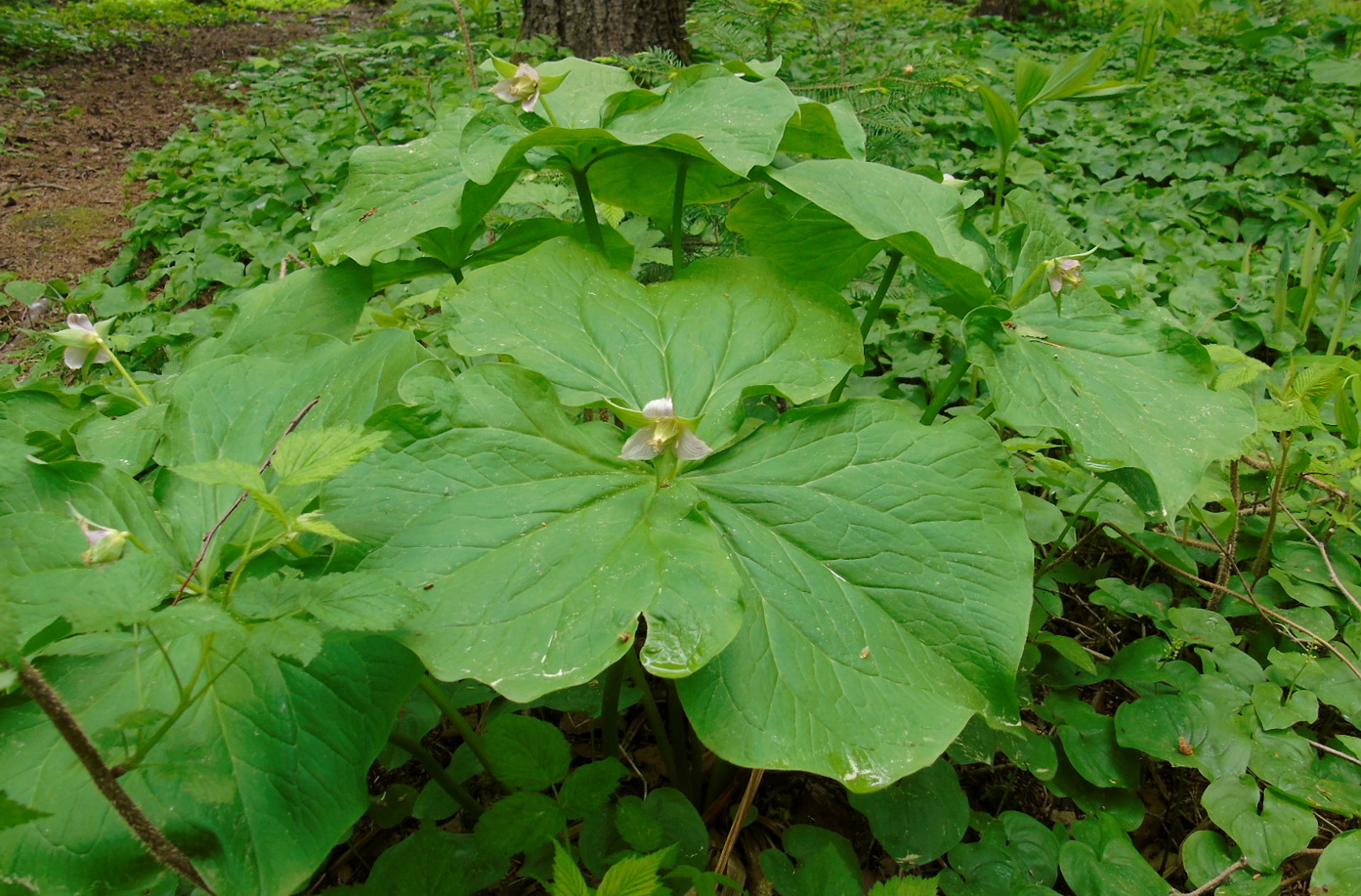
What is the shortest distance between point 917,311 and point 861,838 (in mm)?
1884

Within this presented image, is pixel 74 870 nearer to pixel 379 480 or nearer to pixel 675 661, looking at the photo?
pixel 379 480

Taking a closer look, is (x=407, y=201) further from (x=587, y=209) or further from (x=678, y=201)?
(x=678, y=201)

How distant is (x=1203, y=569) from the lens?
1.90 meters

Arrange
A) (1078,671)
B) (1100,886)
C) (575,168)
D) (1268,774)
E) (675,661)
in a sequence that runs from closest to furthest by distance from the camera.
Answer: (675,661) < (1100,886) < (1268,774) < (575,168) < (1078,671)

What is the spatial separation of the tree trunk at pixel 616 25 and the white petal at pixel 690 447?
12.7 ft

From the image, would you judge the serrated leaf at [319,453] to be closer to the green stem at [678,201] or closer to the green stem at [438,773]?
the green stem at [438,773]

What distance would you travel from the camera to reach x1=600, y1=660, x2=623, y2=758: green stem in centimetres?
122

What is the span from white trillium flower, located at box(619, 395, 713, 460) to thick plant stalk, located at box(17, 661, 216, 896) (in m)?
0.64

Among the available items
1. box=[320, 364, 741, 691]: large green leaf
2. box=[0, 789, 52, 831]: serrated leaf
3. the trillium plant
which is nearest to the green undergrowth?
the trillium plant

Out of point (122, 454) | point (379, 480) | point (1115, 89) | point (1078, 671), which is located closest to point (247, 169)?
point (122, 454)

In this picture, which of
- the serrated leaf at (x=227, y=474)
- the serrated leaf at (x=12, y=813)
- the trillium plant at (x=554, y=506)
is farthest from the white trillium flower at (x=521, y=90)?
the serrated leaf at (x=12, y=813)

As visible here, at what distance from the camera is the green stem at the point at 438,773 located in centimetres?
118

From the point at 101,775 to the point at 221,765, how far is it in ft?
0.56

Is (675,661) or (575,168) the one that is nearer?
(675,661)
